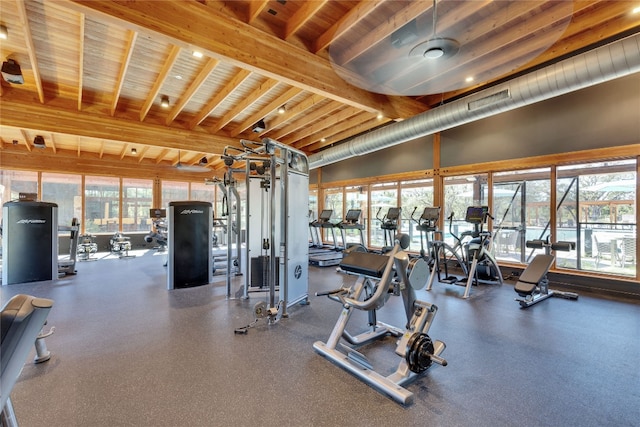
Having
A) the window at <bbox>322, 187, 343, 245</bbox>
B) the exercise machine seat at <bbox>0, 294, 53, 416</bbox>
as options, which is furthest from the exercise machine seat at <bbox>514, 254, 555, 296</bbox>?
the window at <bbox>322, 187, 343, 245</bbox>

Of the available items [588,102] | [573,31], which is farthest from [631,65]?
[588,102]

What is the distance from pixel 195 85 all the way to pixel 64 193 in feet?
26.8

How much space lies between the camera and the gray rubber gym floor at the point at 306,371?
1892 mm

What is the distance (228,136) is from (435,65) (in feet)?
18.7

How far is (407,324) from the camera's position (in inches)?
97.9

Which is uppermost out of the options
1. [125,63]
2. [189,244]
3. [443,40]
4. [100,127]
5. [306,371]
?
[125,63]

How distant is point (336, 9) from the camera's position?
11.4 feet

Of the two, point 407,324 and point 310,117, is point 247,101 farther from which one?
point 407,324

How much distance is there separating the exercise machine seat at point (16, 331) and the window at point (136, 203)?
1146 cm

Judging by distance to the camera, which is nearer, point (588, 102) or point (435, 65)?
point (435, 65)

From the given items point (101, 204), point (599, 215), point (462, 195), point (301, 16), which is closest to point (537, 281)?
point (599, 215)

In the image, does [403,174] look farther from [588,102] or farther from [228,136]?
[228,136]

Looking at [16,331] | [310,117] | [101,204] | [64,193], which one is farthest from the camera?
[101,204]

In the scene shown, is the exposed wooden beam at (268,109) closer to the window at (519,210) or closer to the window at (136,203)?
the window at (519,210)
